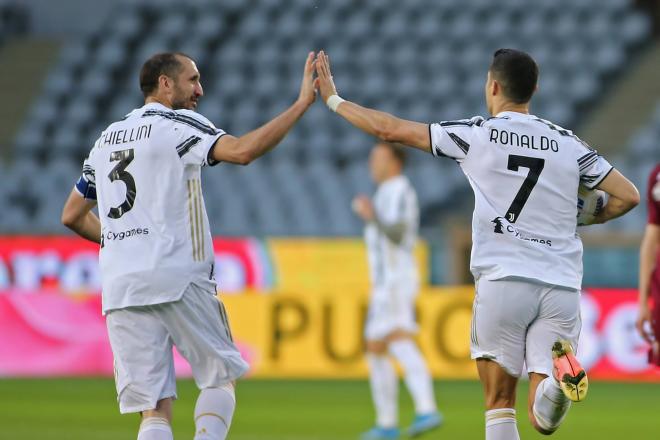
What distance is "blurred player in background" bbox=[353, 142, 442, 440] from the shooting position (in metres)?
10.1

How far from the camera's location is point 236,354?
6027mm

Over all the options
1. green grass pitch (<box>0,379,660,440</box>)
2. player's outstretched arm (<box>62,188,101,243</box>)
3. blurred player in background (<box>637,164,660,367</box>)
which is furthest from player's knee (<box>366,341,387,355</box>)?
player's outstretched arm (<box>62,188,101,243</box>)

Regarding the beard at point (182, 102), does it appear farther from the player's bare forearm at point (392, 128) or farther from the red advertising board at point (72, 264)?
the red advertising board at point (72, 264)

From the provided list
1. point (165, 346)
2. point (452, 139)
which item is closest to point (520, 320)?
point (452, 139)

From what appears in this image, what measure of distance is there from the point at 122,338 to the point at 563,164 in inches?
81.5

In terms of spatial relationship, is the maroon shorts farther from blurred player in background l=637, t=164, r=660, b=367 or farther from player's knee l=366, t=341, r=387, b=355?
player's knee l=366, t=341, r=387, b=355

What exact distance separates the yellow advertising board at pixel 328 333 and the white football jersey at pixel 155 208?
→ 9197mm

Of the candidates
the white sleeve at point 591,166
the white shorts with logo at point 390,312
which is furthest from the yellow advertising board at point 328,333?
the white sleeve at point 591,166

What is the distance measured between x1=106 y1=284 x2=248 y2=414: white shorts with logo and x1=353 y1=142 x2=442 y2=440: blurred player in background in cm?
414

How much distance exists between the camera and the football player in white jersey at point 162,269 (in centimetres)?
588

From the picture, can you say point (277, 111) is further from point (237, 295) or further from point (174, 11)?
point (237, 295)

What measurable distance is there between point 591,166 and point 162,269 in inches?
76.2

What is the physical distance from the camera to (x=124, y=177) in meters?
5.95

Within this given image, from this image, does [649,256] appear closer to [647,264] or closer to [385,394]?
[647,264]
